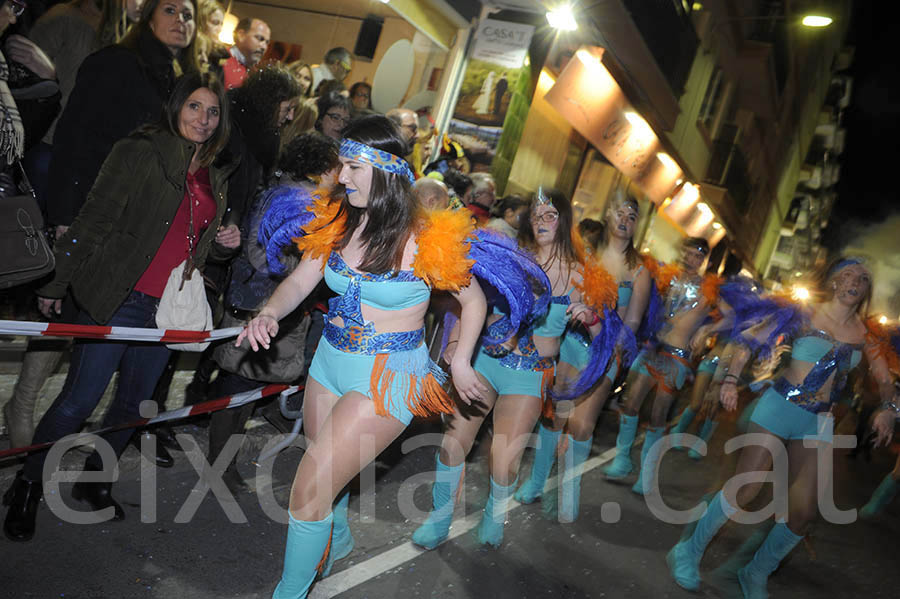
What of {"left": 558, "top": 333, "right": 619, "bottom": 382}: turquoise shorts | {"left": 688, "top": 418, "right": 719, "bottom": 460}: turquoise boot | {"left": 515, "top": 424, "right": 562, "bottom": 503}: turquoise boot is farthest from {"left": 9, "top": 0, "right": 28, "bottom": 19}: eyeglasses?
{"left": 688, "top": 418, "right": 719, "bottom": 460}: turquoise boot

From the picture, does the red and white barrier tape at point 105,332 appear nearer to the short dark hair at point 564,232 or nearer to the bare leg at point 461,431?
the bare leg at point 461,431

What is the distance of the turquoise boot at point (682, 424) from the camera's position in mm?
7965

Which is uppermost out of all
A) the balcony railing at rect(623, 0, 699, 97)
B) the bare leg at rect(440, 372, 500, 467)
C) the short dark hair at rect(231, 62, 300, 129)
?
the balcony railing at rect(623, 0, 699, 97)

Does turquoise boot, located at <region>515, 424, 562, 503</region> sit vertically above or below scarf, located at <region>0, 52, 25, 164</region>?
below

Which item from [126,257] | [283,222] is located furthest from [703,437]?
[126,257]

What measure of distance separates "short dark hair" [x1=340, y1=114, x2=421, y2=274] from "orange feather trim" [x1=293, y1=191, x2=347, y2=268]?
162 mm

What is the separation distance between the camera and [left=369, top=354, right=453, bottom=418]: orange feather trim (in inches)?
114

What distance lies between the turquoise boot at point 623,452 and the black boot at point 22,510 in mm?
4555

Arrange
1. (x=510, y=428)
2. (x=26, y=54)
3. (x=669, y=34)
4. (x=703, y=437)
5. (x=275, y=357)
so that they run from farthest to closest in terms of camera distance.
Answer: (x=669, y=34), (x=703, y=437), (x=275, y=357), (x=510, y=428), (x=26, y=54)

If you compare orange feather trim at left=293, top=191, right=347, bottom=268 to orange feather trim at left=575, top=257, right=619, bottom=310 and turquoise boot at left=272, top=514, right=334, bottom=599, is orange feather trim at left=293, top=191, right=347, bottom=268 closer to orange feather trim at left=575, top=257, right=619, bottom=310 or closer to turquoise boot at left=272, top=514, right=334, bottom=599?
turquoise boot at left=272, top=514, right=334, bottom=599

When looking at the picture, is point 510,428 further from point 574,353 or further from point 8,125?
point 8,125

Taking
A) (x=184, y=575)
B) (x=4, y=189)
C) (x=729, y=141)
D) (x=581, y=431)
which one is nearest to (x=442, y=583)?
(x=184, y=575)

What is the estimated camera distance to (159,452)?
4.41 m

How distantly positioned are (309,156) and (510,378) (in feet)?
5.86
